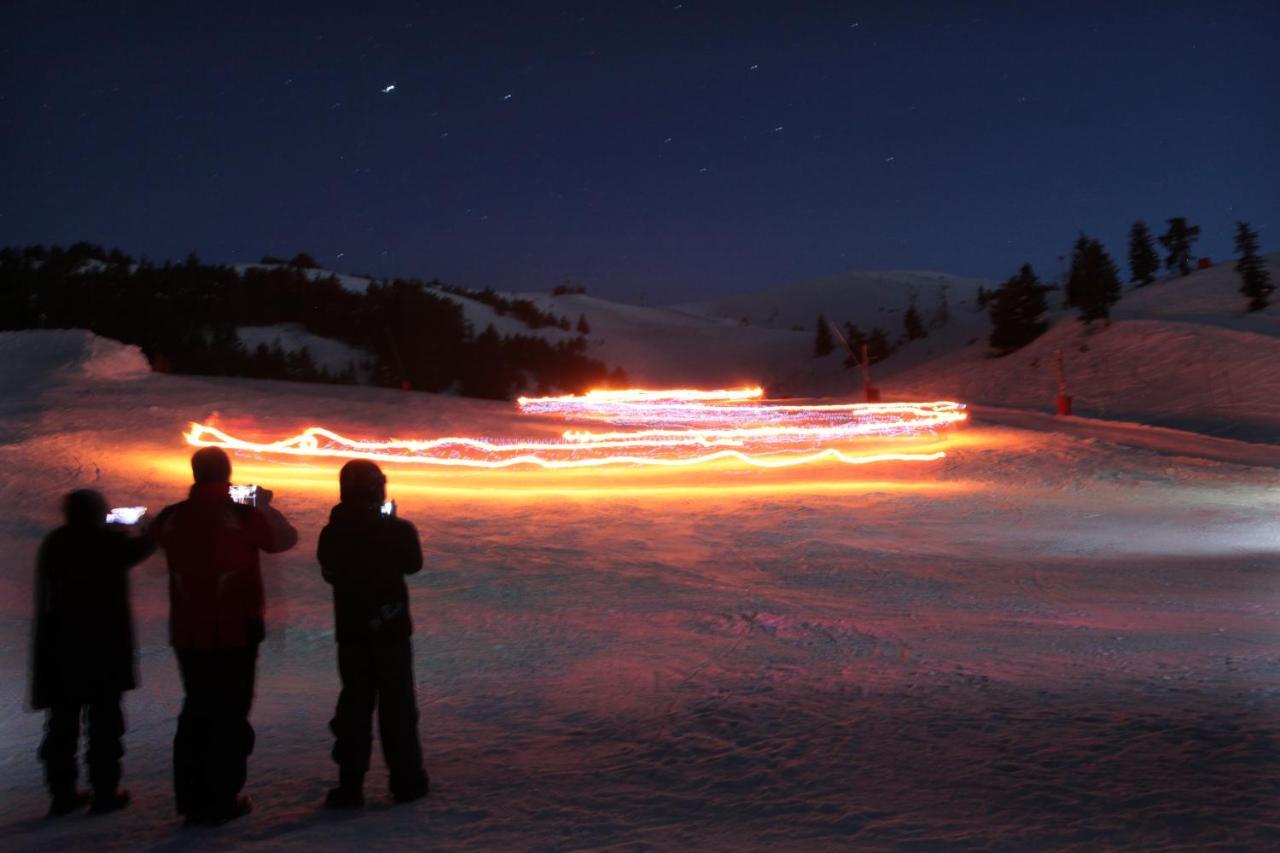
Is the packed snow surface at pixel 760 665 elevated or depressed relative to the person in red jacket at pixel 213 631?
depressed

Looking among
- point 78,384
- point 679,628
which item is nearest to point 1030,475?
point 679,628

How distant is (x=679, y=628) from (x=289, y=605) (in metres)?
3.36

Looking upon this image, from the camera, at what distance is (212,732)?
525 centimetres

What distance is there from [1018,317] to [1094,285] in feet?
9.96

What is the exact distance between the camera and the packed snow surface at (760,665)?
507cm

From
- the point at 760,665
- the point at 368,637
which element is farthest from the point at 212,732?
the point at 760,665

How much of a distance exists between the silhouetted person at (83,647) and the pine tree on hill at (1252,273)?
36382 mm

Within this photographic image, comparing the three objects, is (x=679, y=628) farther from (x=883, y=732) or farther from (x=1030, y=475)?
(x=1030, y=475)

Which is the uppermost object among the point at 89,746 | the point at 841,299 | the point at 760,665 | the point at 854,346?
the point at 841,299

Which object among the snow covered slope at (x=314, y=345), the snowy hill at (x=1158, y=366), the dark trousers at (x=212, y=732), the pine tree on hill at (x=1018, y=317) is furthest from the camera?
the pine tree on hill at (x=1018, y=317)

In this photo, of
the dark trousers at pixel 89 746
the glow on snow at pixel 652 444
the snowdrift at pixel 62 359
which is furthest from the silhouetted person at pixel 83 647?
the snowdrift at pixel 62 359

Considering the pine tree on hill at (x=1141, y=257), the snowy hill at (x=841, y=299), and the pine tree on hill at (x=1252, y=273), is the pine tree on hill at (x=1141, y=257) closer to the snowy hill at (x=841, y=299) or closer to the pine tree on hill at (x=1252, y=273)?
the pine tree on hill at (x=1252, y=273)

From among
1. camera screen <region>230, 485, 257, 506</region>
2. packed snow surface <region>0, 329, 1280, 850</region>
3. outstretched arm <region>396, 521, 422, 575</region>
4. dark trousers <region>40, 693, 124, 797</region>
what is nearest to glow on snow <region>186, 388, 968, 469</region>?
packed snow surface <region>0, 329, 1280, 850</region>

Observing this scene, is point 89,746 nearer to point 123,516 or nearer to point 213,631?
point 213,631
